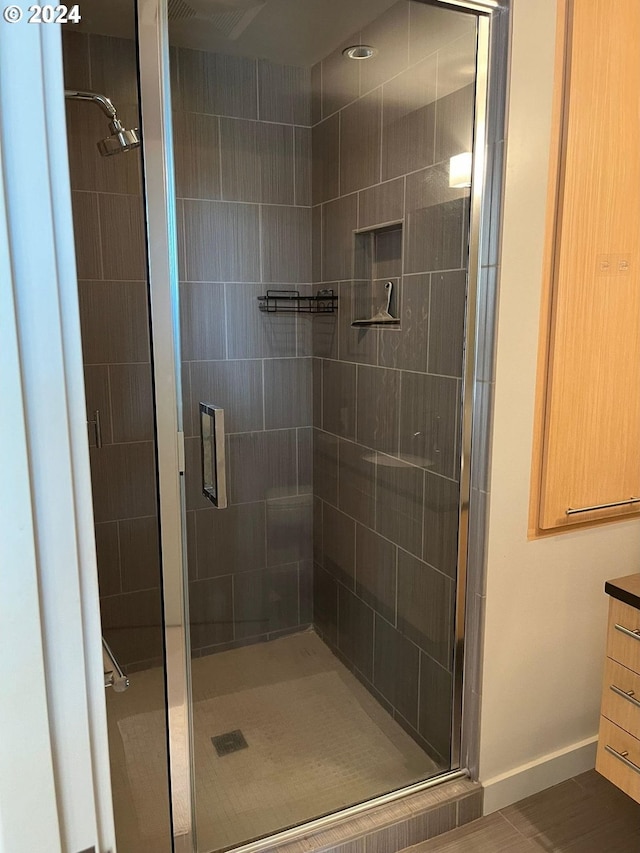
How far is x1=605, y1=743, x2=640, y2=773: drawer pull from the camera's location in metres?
1.60

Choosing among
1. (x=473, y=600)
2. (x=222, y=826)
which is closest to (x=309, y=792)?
(x=222, y=826)

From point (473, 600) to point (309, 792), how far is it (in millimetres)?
750

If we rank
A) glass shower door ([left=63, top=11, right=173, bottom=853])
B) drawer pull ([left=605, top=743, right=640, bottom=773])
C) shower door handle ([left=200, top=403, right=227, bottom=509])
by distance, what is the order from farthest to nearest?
shower door handle ([left=200, top=403, right=227, bottom=509])
drawer pull ([left=605, top=743, right=640, bottom=773])
glass shower door ([left=63, top=11, right=173, bottom=853])

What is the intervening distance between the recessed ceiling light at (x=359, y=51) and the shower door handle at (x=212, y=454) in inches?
47.1

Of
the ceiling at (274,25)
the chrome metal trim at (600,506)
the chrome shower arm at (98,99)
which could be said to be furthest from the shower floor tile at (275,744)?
the ceiling at (274,25)

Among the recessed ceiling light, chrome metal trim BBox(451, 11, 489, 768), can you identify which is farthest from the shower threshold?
the recessed ceiling light

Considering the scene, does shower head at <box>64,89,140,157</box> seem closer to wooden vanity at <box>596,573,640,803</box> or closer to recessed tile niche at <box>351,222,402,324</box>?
recessed tile niche at <box>351,222,402,324</box>

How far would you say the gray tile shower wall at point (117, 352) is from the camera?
4.66ft

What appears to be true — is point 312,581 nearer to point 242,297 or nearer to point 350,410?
point 350,410

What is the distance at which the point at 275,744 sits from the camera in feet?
6.64

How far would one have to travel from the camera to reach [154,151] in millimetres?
1272

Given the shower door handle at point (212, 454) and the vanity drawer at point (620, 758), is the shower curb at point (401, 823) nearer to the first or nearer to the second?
the vanity drawer at point (620, 758)

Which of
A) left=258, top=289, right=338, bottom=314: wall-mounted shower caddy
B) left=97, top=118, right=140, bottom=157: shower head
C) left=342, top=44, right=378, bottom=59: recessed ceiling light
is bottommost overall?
left=258, top=289, right=338, bottom=314: wall-mounted shower caddy

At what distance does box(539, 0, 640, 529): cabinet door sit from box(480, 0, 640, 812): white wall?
0.20ft
